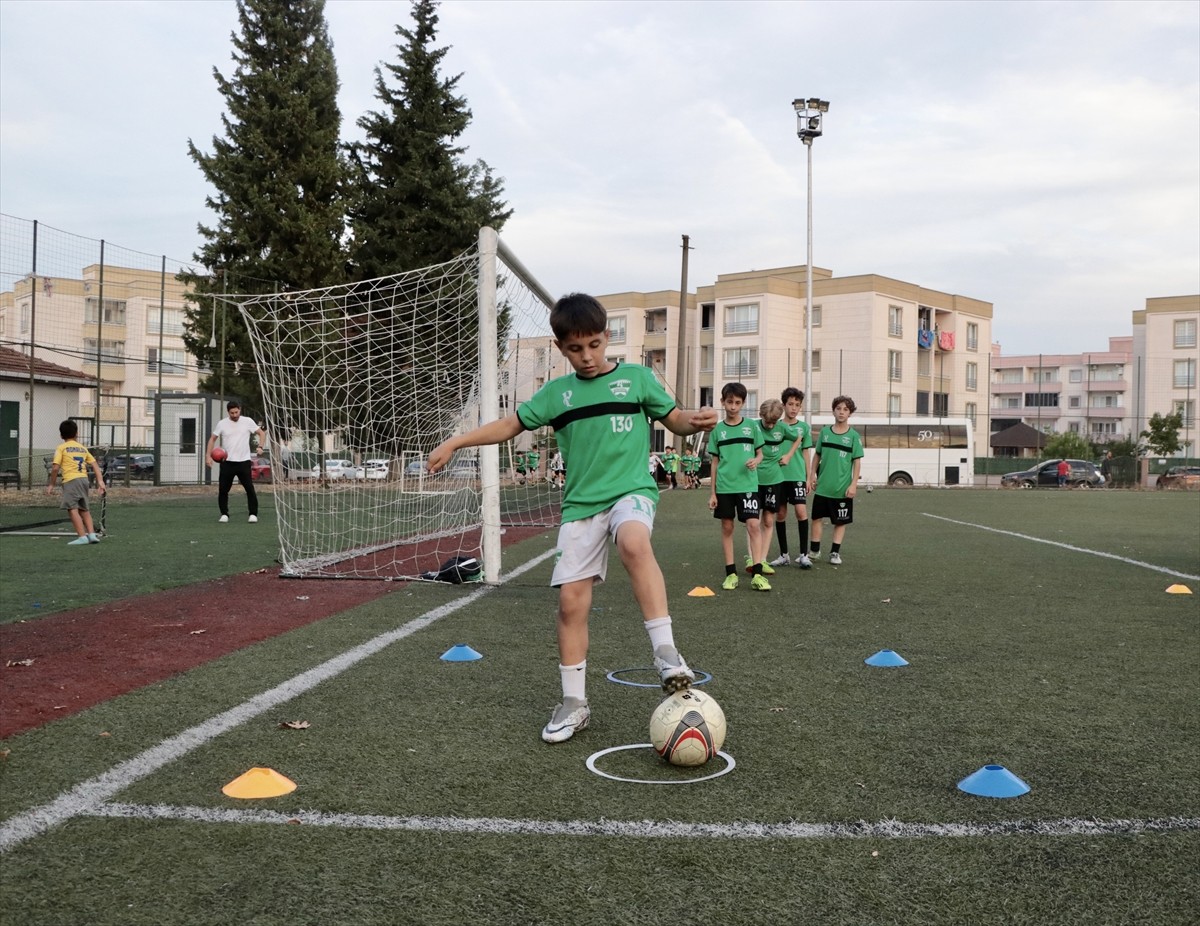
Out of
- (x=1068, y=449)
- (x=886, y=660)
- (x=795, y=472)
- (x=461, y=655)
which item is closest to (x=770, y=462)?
(x=795, y=472)

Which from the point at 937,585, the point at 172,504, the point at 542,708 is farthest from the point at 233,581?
the point at 172,504

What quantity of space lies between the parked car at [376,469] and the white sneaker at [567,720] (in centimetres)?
1103

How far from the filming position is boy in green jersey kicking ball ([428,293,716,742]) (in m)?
4.04

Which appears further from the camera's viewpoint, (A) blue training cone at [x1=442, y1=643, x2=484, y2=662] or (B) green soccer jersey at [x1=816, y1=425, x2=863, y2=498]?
(B) green soccer jersey at [x1=816, y1=425, x2=863, y2=498]

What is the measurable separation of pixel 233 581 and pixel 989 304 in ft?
204

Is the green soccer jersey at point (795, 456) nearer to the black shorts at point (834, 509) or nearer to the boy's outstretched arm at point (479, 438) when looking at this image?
the black shorts at point (834, 509)

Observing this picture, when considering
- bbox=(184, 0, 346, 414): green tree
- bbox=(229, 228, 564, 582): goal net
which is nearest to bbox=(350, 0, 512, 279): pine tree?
bbox=(184, 0, 346, 414): green tree

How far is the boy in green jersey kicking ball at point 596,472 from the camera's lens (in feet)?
13.3

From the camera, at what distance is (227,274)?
27234mm

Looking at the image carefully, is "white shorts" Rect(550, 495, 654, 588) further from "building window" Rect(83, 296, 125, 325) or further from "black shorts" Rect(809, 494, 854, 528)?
"building window" Rect(83, 296, 125, 325)

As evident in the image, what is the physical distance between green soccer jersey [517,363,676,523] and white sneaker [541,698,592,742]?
74 centimetres

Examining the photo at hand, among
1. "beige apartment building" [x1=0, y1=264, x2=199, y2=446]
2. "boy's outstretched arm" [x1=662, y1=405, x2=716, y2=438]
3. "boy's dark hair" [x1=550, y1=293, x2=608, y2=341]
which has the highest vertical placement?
"beige apartment building" [x1=0, y1=264, x2=199, y2=446]

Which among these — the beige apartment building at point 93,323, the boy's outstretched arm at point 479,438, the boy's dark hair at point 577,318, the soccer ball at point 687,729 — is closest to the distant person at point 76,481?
the boy's outstretched arm at point 479,438

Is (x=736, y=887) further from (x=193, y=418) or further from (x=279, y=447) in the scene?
(x=193, y=418)
